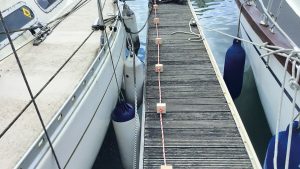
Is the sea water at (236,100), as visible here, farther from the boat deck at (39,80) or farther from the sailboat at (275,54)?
the boat deck at (39,80)

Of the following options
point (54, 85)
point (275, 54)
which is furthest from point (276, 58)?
point (54, 85)

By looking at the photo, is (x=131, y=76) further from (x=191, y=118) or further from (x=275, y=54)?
(x=275, y=54)

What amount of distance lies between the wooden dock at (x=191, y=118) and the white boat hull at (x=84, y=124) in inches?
27.8

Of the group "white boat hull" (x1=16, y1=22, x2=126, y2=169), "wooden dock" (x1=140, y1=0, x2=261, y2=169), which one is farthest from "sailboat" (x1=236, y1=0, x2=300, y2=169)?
"white boat hull" (x1=16, y1=22, x2=126, y2=169)

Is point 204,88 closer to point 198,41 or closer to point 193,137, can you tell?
point 193,137

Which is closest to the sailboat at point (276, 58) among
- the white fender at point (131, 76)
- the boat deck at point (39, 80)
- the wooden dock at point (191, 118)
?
the wooden dock at point (191, 118)

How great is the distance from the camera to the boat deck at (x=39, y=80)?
296 centimetres

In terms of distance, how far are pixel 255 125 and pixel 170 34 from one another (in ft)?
10.6

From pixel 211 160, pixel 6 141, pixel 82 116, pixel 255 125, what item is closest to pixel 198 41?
pixel 255 125

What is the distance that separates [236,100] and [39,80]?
4249 millimetres

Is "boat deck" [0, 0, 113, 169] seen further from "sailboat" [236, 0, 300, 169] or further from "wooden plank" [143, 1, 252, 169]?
"sailboat" [236, 0, 300, 169]

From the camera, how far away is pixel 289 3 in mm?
5020

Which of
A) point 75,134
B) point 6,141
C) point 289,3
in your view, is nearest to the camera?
point 6,141

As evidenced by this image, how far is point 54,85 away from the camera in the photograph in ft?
12.6
